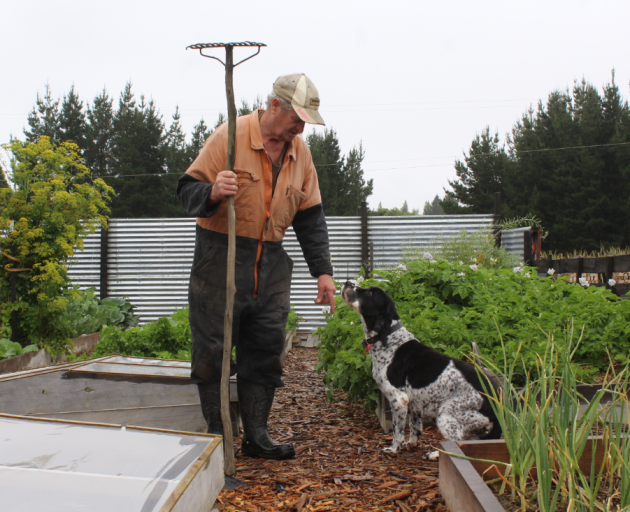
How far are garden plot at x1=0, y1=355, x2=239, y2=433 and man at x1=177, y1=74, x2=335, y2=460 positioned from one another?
440 millimetres

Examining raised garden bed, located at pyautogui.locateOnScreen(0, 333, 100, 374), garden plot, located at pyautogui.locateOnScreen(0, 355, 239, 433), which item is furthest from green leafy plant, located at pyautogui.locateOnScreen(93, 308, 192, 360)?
garden plot, located at pyautogui.locateOnScreen(0, 355, 239, 433)

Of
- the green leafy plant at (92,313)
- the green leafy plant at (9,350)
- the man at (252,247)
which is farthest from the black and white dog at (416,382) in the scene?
the green leafy plant at (92,313)

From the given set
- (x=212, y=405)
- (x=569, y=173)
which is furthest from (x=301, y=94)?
(x=569, y=173)

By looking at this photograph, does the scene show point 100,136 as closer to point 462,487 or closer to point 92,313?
point 92,313

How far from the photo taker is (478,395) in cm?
292

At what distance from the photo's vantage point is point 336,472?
2.78 metres

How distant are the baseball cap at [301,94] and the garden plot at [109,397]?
181cm

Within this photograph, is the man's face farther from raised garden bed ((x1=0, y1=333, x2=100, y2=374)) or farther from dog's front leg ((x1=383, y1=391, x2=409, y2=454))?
raised garden bed ((x1=0, y1=333, x2=100, y2=374))

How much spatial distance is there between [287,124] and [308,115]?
0.15m

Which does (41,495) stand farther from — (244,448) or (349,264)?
(349,264)

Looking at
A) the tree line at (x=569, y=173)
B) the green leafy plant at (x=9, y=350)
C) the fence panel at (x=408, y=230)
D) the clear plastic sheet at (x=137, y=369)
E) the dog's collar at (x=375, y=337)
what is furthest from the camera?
the tree line at (x=569, y=173)

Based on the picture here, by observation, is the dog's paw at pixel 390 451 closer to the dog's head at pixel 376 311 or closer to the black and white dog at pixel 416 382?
the black and white dog at pixel 416 382

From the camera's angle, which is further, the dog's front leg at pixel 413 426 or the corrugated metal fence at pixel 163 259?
the corrugated metal fence at pixel 163 259

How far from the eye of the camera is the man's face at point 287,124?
2.78 meters
